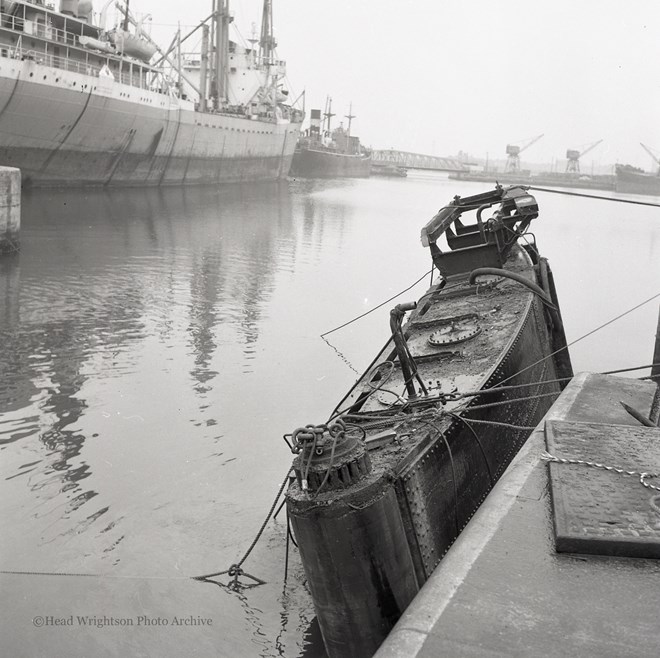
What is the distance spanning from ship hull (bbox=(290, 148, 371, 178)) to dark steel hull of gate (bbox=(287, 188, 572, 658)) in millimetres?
90254

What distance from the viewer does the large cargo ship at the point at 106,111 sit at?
37000 mm

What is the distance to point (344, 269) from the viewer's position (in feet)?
83.1

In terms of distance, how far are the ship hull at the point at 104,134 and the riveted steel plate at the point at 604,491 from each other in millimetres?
35154

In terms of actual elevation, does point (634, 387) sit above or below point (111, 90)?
below

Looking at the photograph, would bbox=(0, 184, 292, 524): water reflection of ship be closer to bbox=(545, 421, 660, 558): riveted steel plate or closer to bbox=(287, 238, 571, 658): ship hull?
bbox=(287, 238, 571, 658): ship hull

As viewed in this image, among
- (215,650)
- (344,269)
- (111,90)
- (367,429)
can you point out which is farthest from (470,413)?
(111,90)

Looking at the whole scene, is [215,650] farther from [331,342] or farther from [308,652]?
[331,342]

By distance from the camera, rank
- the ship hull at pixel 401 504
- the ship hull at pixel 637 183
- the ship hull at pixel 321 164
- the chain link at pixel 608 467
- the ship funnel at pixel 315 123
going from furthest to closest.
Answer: the ship funnel at pixel 315 123, the ship hull at pixel 321 164, the ship hull at pixel 637 183, the chain link at pixel 608 467, the ship hull at pixel 401 504

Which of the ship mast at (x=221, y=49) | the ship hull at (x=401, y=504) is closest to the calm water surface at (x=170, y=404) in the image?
the ship hull at (x=401, y=504)

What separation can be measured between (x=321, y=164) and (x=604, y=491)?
10001cm

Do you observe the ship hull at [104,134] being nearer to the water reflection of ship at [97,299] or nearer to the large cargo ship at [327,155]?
the water reflection of ship at [97,299]

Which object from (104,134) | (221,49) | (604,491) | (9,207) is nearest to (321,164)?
(221,49)

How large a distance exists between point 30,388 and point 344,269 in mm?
15211

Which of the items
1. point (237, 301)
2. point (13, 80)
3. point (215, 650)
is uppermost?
point (13, 80)
